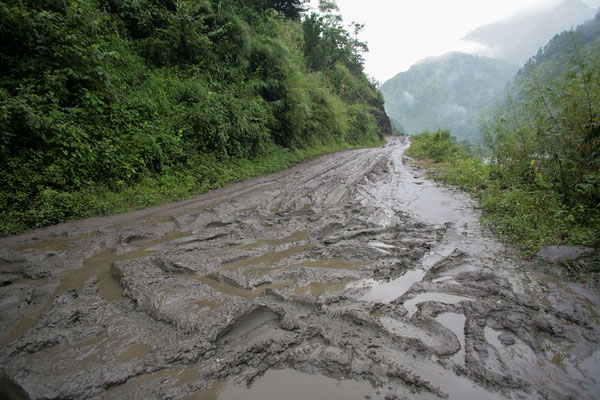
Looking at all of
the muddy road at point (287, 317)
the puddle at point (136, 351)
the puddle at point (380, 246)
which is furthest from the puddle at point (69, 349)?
the puddle at point (380, 246)

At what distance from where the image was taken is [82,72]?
227 inches

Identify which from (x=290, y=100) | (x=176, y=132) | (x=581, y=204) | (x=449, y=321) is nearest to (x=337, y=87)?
(x=290, y=100)

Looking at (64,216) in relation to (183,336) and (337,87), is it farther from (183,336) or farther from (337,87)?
(337,87)

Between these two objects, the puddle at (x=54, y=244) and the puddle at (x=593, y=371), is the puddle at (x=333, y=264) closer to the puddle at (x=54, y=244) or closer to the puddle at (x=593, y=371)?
the puddle at (x=593, y=371)

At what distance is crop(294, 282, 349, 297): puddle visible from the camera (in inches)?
108

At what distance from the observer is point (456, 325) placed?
228 cm

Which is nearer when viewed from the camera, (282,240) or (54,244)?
(54,244)

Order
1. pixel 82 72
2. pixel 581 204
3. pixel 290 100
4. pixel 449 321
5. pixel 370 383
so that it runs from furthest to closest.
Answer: pixel 290 100 → pixel 82 72 → pixel 581 204 → pixel 449 321 → pixel 370 383

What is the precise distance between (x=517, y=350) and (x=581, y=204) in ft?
10.1

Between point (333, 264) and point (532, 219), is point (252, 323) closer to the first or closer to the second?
point (333, 264)

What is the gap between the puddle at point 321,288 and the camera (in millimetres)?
2752

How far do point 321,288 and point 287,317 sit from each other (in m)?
0.64

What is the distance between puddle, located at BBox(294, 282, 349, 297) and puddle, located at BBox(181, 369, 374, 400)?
949mm

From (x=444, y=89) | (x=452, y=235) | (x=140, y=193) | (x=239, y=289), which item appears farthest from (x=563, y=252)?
(x=444, y=89)
